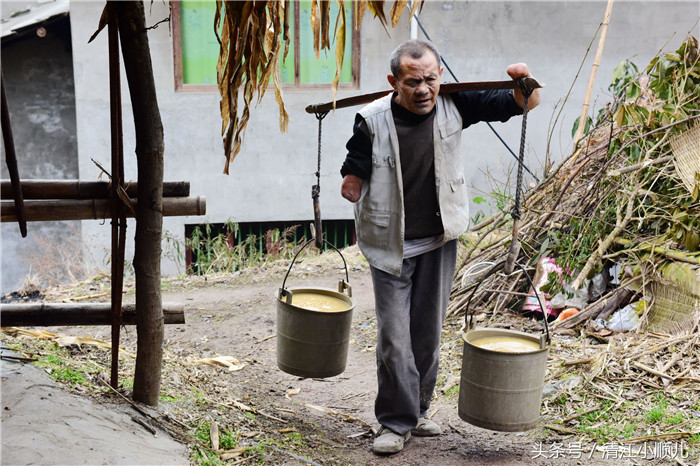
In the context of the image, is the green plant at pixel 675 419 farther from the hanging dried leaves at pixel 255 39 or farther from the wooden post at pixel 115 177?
the wooden post at pixel 115 177

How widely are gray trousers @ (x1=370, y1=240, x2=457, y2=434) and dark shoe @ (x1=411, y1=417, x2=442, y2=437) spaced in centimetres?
14

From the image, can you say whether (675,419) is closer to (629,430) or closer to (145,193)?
(629,430)

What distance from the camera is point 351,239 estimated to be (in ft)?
34.9

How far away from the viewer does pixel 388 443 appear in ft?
12.1

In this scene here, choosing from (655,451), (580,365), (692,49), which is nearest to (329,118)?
(692,49)

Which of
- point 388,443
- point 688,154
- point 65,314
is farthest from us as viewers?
point 688,154

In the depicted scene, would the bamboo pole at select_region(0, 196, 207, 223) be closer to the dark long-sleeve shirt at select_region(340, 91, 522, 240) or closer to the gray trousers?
the dark long-sleeve shirt at select_region(340, 91, 522, 240)

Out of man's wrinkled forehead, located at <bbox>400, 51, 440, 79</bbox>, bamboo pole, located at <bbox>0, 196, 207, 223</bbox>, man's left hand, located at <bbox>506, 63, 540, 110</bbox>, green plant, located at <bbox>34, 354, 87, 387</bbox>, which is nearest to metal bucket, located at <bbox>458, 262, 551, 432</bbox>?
man's left hand, located at <bbox>506, 63, 540, 110</bbox>

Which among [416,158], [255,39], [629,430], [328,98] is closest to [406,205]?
[416,158]

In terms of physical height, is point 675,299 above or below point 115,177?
below

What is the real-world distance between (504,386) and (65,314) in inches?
92.9

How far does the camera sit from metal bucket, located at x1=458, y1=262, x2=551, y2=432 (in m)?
3.34

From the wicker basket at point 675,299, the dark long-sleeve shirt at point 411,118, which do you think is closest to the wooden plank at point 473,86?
the dark long-sleeve shirt at point 411,118

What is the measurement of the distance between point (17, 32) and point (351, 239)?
5488 millimetres
